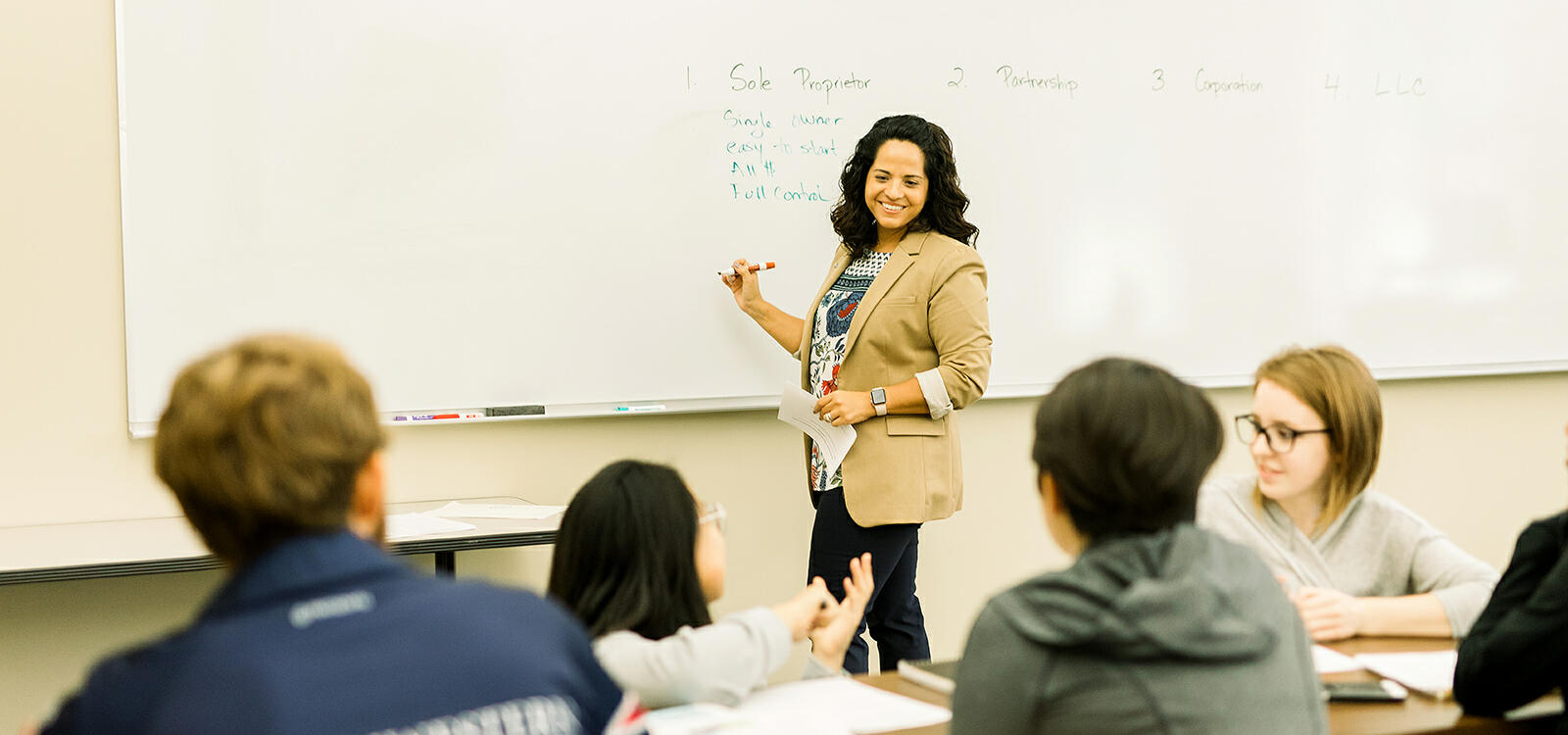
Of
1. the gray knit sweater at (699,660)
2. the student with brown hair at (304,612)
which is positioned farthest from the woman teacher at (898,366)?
the student with brown hair at (304,612)

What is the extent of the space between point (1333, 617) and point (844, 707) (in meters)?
0.84

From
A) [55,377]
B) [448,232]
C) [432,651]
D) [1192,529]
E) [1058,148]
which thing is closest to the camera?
[432,651]

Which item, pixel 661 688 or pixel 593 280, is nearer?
pixel 661 688

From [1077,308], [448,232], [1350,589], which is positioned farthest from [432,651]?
[1077,308]

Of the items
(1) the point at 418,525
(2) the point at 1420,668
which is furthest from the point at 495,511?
(2) the point at 1420,668

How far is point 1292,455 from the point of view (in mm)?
2045

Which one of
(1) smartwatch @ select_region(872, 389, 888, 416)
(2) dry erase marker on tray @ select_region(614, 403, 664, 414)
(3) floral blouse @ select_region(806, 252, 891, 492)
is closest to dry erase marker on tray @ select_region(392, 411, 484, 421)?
(2) dry erase marker on tray @ select_region(614, 403, 664, 414)

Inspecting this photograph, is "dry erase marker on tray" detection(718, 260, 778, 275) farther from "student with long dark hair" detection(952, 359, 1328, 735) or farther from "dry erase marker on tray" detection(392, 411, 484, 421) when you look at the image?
"student with long dark hair" detection(952, 359, 1328, 735)

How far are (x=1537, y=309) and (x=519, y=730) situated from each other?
430 centimetres

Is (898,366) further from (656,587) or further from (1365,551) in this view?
(656,587)

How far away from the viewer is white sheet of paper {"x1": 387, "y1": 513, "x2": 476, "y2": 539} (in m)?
2.66

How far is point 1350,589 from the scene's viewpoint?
6.73ft

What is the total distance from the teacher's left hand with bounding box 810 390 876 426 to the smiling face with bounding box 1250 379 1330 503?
99 centimetres

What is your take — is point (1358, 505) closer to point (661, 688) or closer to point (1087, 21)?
point (661, 688)
